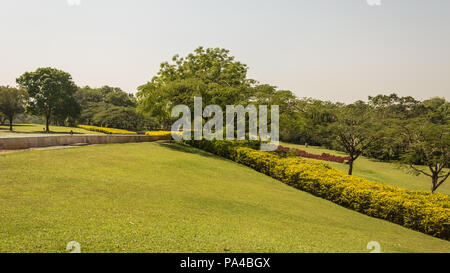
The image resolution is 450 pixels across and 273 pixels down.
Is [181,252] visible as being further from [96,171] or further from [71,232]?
[96,171]

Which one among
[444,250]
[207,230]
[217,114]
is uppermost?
[217,114]

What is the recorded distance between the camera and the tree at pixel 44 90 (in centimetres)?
4341

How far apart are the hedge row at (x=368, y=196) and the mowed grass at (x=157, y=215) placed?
656 millimetres

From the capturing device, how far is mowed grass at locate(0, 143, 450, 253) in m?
4.93

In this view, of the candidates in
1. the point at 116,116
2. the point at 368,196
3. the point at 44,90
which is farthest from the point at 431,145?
the point at 116,116

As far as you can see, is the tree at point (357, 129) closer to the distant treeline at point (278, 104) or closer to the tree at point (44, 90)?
the distant treeline at point (278, 104)

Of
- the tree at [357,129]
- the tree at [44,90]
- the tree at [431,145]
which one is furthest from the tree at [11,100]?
the tree at [431,145]

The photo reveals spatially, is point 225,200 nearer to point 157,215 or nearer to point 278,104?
point 157,215

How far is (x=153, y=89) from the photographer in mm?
23359

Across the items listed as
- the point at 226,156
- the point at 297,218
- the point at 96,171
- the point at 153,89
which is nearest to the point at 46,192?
the point at 96,171

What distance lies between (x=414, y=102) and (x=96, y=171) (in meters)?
57.3
